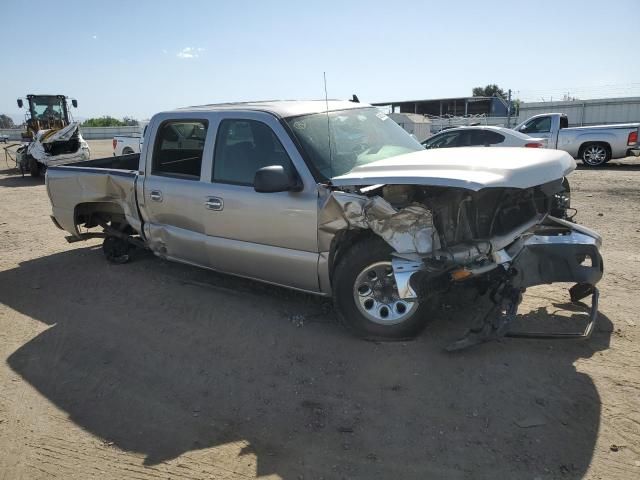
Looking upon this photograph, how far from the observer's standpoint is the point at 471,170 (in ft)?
11.3

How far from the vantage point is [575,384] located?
340 centimetres

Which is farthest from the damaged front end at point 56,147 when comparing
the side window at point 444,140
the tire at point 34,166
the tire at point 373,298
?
the tire at point 373,298

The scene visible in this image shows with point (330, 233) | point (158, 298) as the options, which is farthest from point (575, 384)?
point (158, 298)

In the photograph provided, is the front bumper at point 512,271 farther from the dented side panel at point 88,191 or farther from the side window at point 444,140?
the side window at point 444,140

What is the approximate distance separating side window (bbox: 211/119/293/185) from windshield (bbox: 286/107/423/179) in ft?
0.79

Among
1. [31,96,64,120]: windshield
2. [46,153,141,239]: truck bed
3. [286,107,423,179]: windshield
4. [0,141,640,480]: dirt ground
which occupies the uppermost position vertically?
[31,96,64,120]: windshield

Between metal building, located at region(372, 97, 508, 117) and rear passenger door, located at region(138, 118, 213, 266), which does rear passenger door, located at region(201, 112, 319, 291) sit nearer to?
rear passenger door, located at region(138, 118, 213, 266)

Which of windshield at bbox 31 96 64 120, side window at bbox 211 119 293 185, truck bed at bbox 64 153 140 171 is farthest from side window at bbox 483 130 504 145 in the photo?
windshield at bbox 31 96 64 120

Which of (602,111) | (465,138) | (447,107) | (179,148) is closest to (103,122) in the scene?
(447,107)

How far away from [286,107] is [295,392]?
8.52 ft

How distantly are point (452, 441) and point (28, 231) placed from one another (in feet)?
28.4

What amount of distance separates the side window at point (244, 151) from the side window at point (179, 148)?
0.28m

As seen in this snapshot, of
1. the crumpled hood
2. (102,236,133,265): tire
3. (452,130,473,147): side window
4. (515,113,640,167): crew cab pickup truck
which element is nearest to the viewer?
the crumpled hood

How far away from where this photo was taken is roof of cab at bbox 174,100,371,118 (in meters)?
4.62
